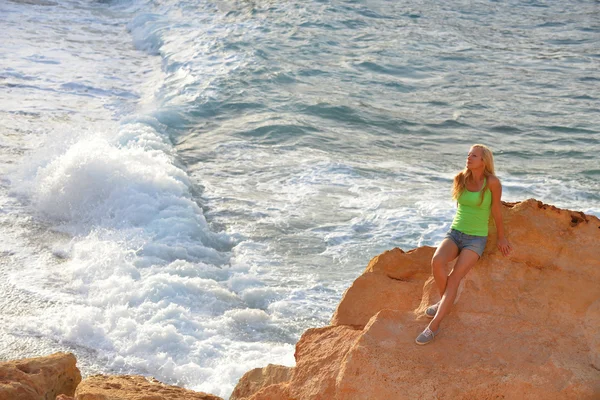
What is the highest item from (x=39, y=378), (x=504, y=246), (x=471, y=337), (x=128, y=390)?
(x=504, y=246)

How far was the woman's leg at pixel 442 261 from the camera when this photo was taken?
4949 millimetres

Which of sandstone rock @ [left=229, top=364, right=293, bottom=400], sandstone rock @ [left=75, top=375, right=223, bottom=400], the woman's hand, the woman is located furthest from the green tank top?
sandstone rock @ [left=75, top=375, right=223, bottom=400]

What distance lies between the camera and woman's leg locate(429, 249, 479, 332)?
481 centimetres

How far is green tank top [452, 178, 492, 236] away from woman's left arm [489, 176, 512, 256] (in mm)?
40

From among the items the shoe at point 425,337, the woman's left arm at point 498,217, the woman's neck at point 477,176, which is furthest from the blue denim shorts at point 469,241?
the shoe at point 425,337

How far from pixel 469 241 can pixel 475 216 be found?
16 centimetres

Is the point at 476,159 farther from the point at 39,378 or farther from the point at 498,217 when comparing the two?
the point at 39,378

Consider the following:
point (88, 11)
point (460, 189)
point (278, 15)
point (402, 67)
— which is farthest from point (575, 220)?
point (88, 11)

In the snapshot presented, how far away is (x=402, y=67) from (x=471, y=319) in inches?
559

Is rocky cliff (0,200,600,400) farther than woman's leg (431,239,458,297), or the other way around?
woman's leg (431,239,458,297)

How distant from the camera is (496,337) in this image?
4.69 metres

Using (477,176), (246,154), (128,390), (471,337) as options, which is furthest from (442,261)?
(246,154)

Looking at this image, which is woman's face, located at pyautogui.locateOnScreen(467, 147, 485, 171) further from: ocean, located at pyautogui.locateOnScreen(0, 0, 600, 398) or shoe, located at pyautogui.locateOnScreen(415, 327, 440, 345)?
ocean, located at pyautogui.locateOnScreen(0, 0, 600, 398)

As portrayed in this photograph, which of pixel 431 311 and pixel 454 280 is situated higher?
pixel 454 280
